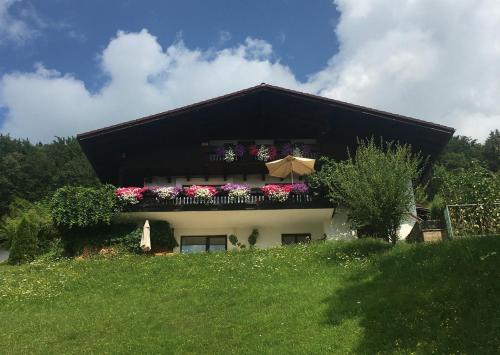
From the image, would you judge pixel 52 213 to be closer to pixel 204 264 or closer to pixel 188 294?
pixel 204 264

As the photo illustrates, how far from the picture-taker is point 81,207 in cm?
2178

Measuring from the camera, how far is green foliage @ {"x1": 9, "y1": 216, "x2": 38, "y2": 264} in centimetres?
2330

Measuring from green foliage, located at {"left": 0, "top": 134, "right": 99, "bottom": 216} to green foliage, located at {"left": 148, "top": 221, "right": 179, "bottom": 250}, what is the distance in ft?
98.4

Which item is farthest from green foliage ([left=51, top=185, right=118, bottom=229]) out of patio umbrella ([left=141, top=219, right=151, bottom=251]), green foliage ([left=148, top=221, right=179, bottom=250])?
green foliage ([left=148, top=221, right=179, bottom=250])

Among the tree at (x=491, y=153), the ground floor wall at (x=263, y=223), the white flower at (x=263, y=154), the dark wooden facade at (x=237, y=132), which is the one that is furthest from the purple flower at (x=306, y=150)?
the tree at (x=491, y=153)

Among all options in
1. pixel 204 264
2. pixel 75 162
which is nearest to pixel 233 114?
pixel 204 264

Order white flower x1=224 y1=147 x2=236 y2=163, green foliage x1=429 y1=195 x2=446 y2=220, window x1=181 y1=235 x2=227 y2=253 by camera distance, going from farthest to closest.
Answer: white flower x1=224 y1=147 x2=236 y2=163 → window x1=181 y1=235 x2=227 y2=253 → green foliage x1=429 y1=195 x2=446 y2=220

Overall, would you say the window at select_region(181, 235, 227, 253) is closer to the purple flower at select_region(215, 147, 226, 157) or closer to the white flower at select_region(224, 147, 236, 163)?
the white flower at select_region(224, 147, 236, 163)

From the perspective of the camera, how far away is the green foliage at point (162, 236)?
22.3 meters

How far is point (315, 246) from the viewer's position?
18.5 m

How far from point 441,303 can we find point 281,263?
6.72m

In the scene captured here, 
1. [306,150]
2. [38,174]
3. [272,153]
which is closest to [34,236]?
[272,153]

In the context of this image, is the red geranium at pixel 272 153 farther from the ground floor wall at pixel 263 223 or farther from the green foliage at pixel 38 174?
the green foliage at pixel 38 174

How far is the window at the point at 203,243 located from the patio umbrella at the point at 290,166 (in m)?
3.64
